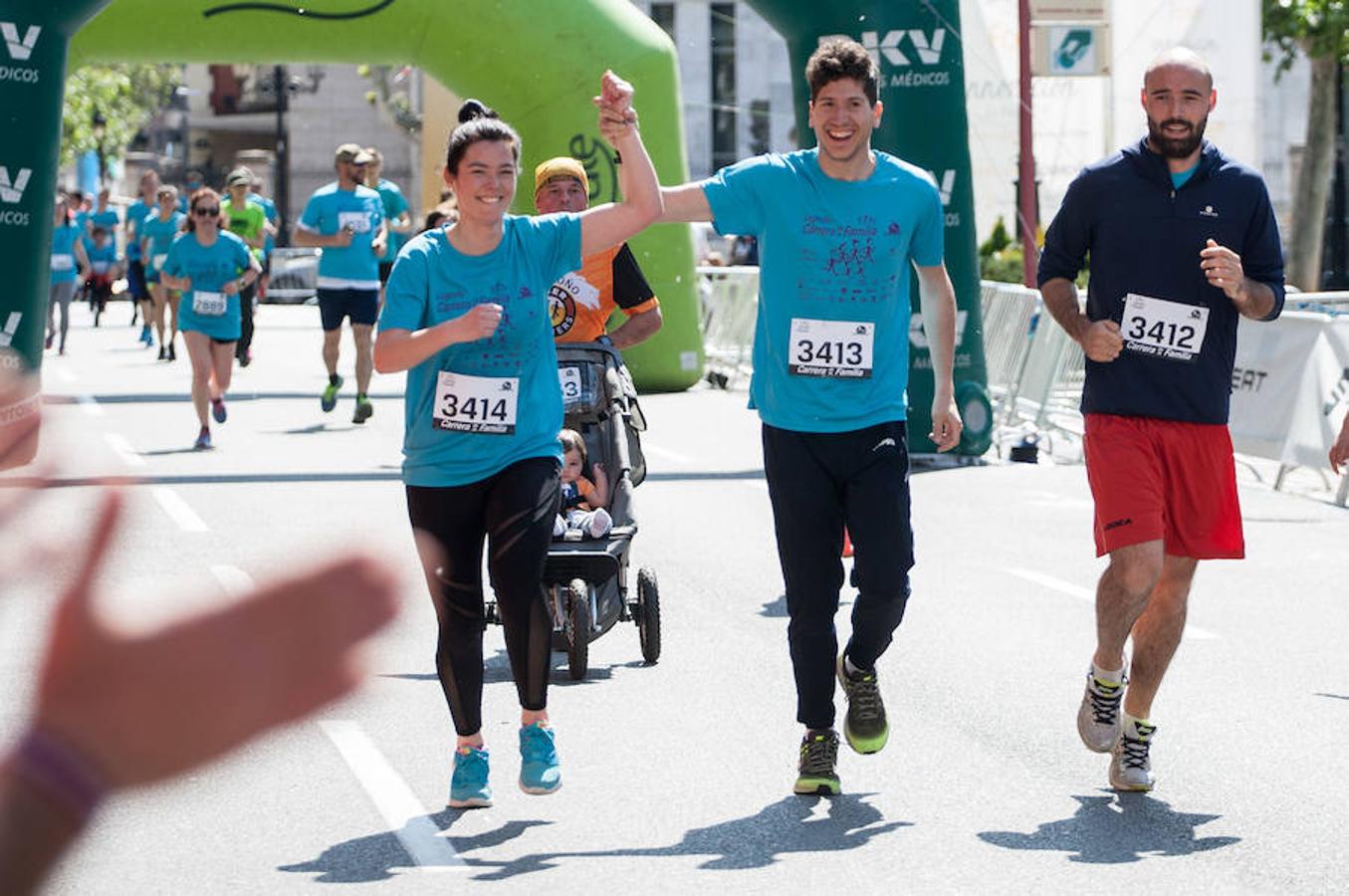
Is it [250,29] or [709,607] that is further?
[250,29]

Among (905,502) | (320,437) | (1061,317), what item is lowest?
(320,437)

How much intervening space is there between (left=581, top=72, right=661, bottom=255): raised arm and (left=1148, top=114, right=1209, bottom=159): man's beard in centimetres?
119

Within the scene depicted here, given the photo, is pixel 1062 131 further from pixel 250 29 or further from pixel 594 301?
pixel 594 301

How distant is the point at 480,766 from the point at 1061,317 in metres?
1.75

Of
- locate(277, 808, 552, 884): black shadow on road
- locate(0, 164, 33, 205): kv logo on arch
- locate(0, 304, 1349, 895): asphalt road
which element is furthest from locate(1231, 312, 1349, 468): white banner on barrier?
locate(277, 808, 552, 884): black shadow on road

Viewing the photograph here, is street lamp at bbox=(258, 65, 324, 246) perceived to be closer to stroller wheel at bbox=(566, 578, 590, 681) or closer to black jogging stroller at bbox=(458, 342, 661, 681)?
black jogging stroller at bbox=(458, 342, 661, 681)

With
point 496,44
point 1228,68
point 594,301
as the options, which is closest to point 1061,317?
point 594,301

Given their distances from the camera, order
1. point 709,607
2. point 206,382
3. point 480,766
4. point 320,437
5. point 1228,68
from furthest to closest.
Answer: point 1228,68, point 320,437, point 206,382, point 709,607, point 480,766

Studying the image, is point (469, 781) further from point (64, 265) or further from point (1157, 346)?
point (64, 265)

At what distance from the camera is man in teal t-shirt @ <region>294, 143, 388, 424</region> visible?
53.2 feet

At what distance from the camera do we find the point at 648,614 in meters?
7.56

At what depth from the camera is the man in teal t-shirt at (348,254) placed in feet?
53.2

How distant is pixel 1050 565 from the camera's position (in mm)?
10148

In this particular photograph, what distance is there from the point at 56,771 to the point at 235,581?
14cm
